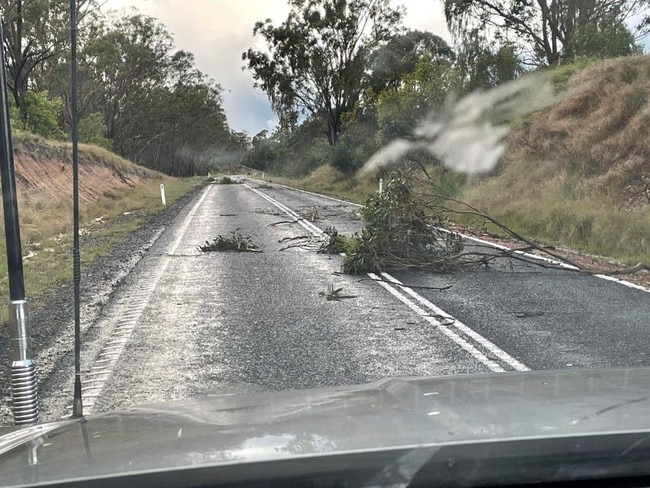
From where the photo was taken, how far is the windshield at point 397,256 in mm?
5629

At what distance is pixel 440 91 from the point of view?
1147 inches

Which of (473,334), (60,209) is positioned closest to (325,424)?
(473,334)

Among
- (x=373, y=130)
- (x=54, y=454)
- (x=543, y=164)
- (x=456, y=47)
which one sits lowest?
(x=54, y=454)

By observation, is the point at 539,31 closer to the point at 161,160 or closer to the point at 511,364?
the point at 511,364

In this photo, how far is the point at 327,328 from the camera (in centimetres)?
735

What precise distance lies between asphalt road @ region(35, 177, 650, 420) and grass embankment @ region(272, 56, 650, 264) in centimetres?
351

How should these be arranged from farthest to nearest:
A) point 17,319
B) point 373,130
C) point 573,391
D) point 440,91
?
point 373,130, point 440,91, point 17,319, point 573,391

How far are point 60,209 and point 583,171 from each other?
16148 millimetres

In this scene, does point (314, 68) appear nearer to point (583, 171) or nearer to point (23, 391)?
point (583, 171)

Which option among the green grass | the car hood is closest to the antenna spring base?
the car hood

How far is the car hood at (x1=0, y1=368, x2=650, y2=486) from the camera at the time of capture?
1896 millimetres

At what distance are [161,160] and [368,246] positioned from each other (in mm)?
90469

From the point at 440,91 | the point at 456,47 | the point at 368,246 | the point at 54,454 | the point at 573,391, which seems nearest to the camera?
the point at 54,454

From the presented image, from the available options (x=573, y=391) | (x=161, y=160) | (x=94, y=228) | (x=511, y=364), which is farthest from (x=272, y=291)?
(x=161, y=160)
